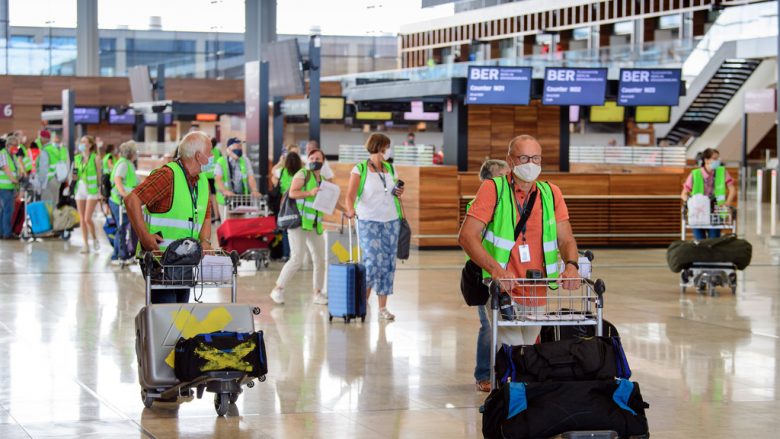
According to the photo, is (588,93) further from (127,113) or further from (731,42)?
(127,113)

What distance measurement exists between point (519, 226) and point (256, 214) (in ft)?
36.0

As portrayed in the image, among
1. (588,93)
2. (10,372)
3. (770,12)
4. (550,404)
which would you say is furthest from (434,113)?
(550,404)

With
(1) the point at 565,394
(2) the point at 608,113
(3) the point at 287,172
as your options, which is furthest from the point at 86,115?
(1) the point at 565,394

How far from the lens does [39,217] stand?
66.4 feet

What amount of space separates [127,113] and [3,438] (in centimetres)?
3496

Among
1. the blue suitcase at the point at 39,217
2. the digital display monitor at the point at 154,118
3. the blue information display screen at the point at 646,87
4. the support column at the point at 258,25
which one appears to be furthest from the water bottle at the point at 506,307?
the support column at the point at 258,25

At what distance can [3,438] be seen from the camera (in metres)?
6.25

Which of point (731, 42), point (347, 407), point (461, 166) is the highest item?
point (731, 42)

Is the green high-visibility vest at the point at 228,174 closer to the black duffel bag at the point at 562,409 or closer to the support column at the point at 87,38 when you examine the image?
the black duffel bag at the point at 562,409

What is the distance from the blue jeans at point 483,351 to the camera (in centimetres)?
761

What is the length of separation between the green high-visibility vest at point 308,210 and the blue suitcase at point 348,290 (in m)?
1.37

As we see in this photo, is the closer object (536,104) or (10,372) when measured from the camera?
(10,372)

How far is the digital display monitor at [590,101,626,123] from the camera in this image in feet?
93.3

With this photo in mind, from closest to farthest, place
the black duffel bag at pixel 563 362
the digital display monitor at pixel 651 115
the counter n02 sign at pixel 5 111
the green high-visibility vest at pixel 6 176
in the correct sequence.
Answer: the black duffel bag at pixel 563 362
the green high-visibility vest at pixel 6 176
the digital display monitor at pixel 651 115
the counter n02 sign at pixel 5 111
